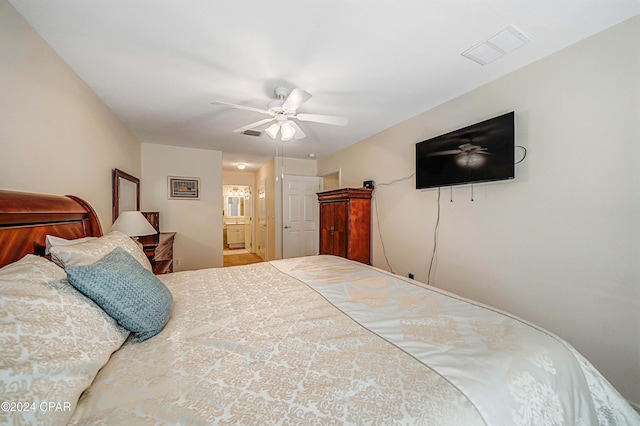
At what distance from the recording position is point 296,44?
5.50 feet

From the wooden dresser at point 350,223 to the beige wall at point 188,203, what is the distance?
220 centimetres

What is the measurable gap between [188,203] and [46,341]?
13.3 feet

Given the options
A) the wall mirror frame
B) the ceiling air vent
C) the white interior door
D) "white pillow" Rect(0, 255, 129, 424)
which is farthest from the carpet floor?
the ceiling air vent

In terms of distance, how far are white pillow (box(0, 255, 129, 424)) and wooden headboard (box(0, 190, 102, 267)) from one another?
0.30 m

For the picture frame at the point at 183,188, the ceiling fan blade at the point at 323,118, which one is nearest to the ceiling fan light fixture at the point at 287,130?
the ceiling fan blade at the point at 323,118

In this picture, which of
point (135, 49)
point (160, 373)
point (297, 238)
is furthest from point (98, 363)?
point (297, 238)

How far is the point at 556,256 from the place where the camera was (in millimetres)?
1830

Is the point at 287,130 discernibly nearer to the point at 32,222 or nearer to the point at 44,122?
the point at 44,122

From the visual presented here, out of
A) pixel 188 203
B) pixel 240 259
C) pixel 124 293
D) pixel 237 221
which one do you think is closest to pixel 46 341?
pixel 124 293

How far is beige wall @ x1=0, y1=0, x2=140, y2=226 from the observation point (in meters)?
1.34

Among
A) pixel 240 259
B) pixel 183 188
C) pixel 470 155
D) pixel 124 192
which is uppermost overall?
pixel 470 155

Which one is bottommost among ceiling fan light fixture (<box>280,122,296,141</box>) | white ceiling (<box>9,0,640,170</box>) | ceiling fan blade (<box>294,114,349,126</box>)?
ceiling fan light fixture (<box>280,122,296,141</box>)

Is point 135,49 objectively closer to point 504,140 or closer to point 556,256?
point 504,140

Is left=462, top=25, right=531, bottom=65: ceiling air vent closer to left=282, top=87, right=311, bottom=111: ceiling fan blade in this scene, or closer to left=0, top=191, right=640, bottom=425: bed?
left=282, top=87, right=311, bottom=111: ceiling fan blade
